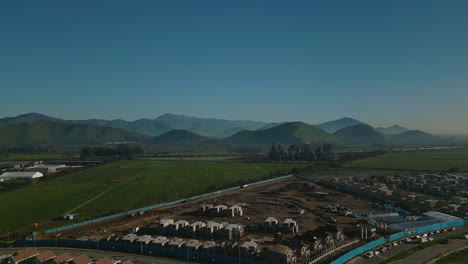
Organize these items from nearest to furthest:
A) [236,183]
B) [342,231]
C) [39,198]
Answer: [342,231], [39,198], [236,183]

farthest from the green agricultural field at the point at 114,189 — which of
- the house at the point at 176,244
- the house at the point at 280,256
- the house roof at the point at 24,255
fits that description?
the house at the point at 280,256

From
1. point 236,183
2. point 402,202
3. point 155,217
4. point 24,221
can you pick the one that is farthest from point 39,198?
point 402,202

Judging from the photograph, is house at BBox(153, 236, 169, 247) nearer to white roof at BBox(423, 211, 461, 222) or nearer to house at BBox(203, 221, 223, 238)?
house at BBox(203, 221, 223, 238)

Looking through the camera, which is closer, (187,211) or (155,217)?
(155,217)

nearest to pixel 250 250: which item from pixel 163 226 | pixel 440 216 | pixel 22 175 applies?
pixel 163 226

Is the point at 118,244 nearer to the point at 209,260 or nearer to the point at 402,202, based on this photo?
the point at 209,260

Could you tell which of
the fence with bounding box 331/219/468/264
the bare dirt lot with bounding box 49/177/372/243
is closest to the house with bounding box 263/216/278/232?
the bare dirt lot with bounding box 49/177/372/243

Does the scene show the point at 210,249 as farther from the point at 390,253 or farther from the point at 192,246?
the point at 390,253
